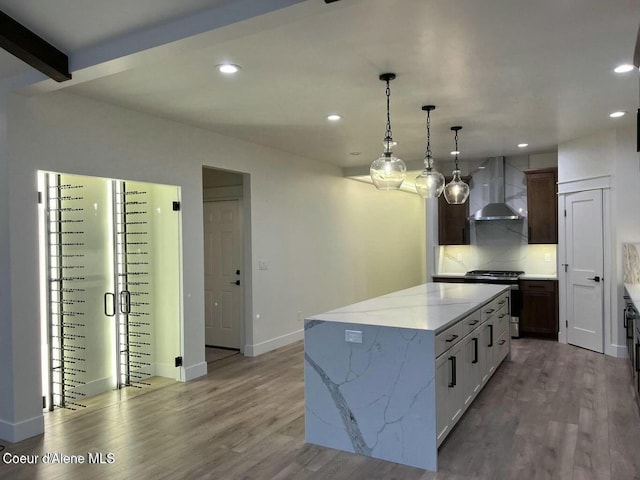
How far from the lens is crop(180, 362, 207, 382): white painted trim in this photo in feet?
15.7

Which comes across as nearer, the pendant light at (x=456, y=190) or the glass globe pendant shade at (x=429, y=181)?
the glass globe pendant shade at (x=429, y=181)

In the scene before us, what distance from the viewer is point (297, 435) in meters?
3.38

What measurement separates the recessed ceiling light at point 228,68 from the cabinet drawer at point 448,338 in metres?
2.23

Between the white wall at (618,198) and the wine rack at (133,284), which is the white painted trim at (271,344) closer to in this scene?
the wine rack at (133,284)

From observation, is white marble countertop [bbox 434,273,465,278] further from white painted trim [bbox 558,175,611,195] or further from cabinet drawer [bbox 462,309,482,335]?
cabinet drawer [bbox 462,309,482,335]

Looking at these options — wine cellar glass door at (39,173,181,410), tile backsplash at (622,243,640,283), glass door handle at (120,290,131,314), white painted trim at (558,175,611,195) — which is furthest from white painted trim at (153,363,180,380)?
white painted trim at (558,175,611,195)

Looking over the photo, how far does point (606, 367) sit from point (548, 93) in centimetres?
301

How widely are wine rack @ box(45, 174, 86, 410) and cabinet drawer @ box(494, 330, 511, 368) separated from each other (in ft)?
13.0

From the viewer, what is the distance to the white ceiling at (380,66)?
8.27 ft

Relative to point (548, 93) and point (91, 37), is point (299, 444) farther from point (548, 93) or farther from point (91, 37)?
point (548, 93)

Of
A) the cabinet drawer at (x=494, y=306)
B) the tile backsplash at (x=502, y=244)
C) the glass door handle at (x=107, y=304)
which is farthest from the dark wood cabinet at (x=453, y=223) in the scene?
the glass door handle at (x=107, y=304)

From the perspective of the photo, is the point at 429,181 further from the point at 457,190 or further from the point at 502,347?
the point at 502,347

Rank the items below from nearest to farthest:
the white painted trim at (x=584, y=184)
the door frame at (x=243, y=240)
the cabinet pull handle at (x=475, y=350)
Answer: the cabinet pull handle at (x=475, y=350)
the white painted trim at (x=584, y=184)
the door frame at (x=243, y=240)

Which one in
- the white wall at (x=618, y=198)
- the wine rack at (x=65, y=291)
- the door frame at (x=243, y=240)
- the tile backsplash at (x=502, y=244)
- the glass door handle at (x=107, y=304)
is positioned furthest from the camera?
the tile backsplash at (x=502, y=244)
